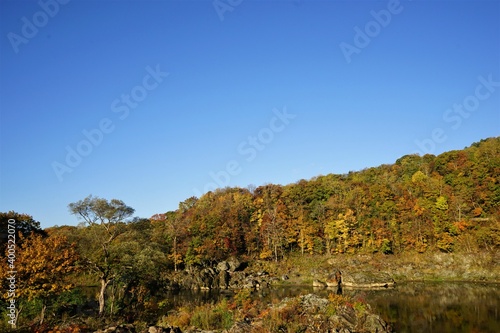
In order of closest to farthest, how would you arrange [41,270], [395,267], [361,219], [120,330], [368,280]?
1. [120,330]
2. [41,270]
3. [368,280]
4. [395,267]
5. [361,219]

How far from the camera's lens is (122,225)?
2511 centimetres

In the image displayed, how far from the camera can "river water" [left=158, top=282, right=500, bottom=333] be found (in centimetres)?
2231

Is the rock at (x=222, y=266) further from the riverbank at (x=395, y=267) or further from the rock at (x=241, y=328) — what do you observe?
the rock at (x=241, y=328)

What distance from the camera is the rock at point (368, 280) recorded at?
45.4 meters

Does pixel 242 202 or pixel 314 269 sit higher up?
pixel 242 202

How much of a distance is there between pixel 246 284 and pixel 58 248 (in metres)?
35.7

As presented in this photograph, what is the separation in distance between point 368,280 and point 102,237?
36412 millimetres

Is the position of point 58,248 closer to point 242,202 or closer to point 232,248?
point 232,248

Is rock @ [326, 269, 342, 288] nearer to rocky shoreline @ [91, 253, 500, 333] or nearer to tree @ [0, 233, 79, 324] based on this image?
rocky shoreline @ [91, 253, 500, 333]

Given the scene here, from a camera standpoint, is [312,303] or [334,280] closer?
[312,303]

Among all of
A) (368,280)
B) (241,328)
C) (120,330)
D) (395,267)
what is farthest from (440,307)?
(120,330)

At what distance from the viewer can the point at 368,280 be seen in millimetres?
46188

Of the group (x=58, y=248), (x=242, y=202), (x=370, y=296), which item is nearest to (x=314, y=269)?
(x=370, y=296)

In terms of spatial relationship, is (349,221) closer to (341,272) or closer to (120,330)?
(341,272)
